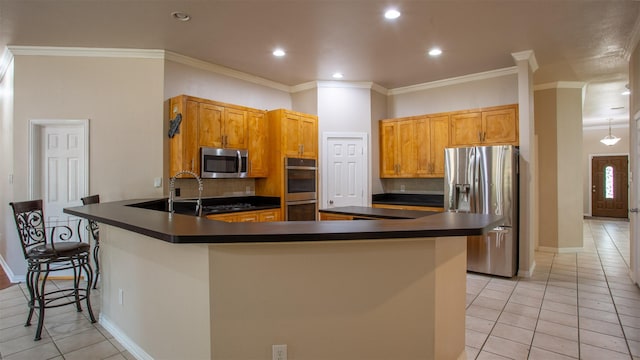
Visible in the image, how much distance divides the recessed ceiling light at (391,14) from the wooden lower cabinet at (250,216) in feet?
9.28

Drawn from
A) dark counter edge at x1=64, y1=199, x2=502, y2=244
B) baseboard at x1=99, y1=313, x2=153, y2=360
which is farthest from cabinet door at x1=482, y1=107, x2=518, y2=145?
baseboard at x1=99, y1=313, x2=153, y2=360

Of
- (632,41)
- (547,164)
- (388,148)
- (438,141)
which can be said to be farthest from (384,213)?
(547,164)

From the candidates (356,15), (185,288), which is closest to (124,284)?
(185,288)

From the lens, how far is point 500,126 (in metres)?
4.83

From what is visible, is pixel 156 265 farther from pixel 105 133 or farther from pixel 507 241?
pixel 507 241

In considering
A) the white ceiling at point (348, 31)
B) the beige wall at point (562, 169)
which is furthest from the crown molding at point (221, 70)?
the beige wall at point (562, 169)

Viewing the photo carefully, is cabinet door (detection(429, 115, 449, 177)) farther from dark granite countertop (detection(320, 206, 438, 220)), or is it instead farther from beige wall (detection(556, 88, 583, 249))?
beige wall (detection(556, 88, 583, 249))

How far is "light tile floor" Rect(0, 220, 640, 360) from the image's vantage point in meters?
2.55

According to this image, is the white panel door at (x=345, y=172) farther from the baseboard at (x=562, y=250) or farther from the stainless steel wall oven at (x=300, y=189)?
the baseboard at (x=562, y=250)

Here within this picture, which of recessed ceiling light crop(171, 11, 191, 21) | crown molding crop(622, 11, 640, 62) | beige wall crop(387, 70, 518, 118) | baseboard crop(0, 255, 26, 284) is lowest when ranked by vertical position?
baseboard crop(0, 255, 26, 284)

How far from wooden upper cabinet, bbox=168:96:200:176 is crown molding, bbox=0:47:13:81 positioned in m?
1.96

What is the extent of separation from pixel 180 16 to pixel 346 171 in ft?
10.7

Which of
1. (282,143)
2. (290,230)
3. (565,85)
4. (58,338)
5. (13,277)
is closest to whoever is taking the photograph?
(290,230)

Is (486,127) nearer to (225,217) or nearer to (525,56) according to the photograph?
(525,56)
